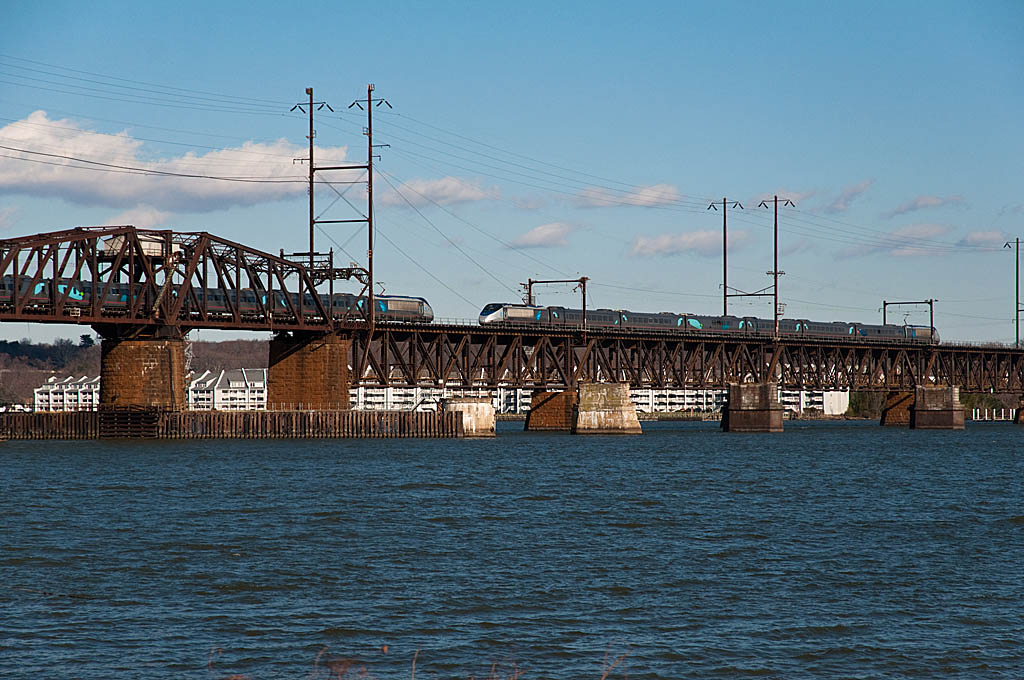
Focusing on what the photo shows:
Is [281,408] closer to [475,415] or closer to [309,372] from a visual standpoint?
[309,372]

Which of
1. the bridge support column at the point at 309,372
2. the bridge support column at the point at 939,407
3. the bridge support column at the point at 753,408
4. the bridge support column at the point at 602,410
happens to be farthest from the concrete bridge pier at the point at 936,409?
the bridge support column at the point at 309,372

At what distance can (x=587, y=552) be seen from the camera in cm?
3453

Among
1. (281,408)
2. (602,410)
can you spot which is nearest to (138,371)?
(281,408)

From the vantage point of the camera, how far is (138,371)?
9175 centimetres

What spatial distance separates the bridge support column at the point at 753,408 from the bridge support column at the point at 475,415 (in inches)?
1277

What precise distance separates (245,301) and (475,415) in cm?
2229

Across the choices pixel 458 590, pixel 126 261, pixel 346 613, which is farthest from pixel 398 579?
pixel 126 261

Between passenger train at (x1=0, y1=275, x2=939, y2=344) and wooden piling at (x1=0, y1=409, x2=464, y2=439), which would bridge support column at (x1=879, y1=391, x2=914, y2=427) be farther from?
wooden piling at (x1=0, y1=409, x2=464, y2=439)

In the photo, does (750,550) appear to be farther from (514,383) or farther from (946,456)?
(514,383)

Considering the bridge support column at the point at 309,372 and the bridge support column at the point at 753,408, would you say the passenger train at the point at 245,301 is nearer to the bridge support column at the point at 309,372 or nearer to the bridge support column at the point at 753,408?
the bridge support column at the point at 309,372

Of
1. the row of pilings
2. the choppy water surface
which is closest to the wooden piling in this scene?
the row of pilings

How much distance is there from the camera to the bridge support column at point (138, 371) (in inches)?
3615

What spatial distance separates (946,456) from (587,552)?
64015 mm

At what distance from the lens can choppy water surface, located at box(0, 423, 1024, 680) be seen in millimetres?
21828
